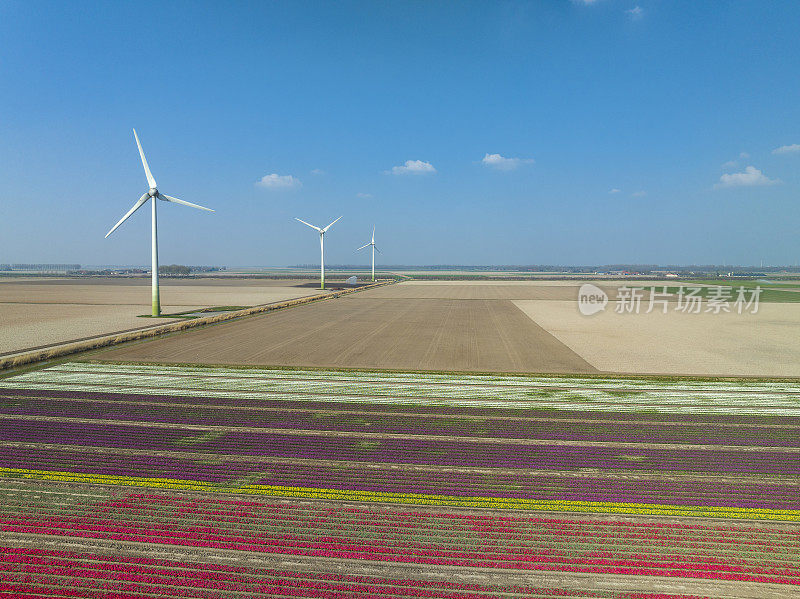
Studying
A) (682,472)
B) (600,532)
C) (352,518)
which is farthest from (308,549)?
(682,472)

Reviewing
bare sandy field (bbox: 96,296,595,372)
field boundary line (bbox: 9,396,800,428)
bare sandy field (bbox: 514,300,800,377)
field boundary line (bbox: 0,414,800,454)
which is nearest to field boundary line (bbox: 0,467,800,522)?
field boundary line (bbox: 0,414,800,454)

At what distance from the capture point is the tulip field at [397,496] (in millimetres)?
7371

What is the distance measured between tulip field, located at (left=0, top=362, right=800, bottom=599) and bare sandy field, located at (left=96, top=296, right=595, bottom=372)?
6.53 m

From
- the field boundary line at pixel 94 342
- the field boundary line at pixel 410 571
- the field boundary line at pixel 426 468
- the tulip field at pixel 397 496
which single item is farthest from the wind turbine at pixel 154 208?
the field boundary line at pixel 410 571

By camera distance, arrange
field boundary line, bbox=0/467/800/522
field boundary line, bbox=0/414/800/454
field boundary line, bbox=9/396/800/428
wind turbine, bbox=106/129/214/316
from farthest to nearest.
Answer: wind turbine, bbox=106/129/214/316, field boundary line, bbox=9/396/800/428, field boundary line, bbox=0/414/800/454, field boundary line, bbox=0/467/800/522

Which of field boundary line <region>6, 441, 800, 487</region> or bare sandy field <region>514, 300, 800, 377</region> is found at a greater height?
bare sandy field <region>514, 300, 800, 377</region>

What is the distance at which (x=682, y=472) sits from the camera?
36.2ft

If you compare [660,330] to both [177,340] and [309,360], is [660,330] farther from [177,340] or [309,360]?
[177,340]

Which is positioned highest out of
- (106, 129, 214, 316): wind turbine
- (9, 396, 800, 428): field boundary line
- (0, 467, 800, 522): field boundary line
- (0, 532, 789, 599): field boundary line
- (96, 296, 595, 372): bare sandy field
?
(106, 129, 214, 316): wind turbine

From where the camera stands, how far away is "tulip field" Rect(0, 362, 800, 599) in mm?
7371

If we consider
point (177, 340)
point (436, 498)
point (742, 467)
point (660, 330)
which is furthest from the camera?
point (660, 330)

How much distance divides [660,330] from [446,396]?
2736 centimetres

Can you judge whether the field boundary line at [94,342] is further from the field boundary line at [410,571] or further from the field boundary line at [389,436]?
the field boundary line at [410,571]

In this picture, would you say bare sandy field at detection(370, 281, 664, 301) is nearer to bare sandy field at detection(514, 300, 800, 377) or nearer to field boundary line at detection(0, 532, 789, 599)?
bare sandy field at detection(514, 300, 800, 377)
